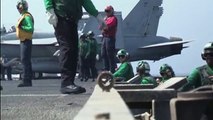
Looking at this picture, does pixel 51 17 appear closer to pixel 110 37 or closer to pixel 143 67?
pixel 143 67

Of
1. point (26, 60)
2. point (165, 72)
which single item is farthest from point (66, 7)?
point (26, 60)

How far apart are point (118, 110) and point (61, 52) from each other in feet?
11.9

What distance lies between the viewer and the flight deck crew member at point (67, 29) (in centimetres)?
488

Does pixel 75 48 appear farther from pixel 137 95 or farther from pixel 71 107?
pixel 137 95

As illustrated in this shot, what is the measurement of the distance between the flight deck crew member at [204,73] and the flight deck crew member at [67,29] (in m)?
1.32

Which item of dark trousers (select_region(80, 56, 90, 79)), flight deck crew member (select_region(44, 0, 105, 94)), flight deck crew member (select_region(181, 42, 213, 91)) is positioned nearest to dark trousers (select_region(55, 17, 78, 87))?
flight deck crew member (select_region(44, 0, 105, 94))

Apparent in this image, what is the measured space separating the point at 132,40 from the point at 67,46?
23.3m

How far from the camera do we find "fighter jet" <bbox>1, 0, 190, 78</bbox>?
85.1 ft

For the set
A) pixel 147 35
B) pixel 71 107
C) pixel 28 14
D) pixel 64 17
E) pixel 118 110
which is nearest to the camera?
pixel 118 110

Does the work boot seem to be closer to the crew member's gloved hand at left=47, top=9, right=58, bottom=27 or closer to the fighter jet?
the crew member's gloved hand at left=47, top=9, right=58, bottom=27

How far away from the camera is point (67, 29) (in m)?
4.93

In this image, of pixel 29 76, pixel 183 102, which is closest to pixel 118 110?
pixel 183 102

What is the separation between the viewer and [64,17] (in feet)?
16.1

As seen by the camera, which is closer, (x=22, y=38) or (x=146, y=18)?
(x=22, y=38)
